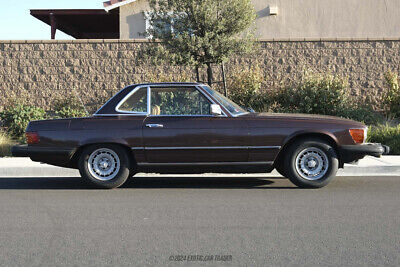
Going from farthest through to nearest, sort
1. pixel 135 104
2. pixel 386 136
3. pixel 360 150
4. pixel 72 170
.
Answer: pixel 386 136 < pixel 72 170 < pixel 135 104 < pixel 360 150

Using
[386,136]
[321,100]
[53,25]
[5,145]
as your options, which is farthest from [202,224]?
[53,25]

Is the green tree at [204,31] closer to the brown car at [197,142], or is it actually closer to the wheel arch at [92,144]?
the brown car at [197,142]

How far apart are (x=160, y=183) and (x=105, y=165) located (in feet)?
4.18

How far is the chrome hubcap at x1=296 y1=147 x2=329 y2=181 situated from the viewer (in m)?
8.94

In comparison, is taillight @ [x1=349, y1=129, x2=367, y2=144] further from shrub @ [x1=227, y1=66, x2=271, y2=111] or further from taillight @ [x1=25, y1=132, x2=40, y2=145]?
shrub @ [x1=227, y1=66, x2=271, y2=111]

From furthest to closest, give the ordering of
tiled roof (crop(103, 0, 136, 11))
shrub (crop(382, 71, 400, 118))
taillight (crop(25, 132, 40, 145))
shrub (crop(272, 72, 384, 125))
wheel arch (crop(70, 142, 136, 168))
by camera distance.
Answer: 1. tiled roof (crop(103, 0, 136, 11))
2. shrub (crop(382, 71, 400, 118))
3. shrub (crop(272, 72, 384, 125))
4. taillight (crop(25, 132, 40, 145))
5. wheel arch (crop(70, 142, 136, 168))

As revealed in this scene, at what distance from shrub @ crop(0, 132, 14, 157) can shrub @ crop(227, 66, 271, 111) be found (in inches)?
261

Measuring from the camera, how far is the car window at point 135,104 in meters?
9.20

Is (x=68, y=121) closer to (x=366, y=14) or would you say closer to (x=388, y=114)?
(x=388, y=114)

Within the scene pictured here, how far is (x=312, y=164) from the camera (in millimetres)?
8953

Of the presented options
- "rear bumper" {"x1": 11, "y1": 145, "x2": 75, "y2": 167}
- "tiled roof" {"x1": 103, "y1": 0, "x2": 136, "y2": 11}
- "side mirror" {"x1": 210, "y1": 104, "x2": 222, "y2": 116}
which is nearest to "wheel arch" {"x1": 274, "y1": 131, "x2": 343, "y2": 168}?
"side mirror" {"x1": 210, "y1": 104, "x2": 222, "y2": 116}

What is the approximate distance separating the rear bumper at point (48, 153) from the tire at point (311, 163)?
3475 mm

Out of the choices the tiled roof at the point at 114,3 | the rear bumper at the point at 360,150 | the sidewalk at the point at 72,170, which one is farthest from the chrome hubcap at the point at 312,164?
the tiled roof at the point at 114,3

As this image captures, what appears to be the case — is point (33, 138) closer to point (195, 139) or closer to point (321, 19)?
point (195, 139)
